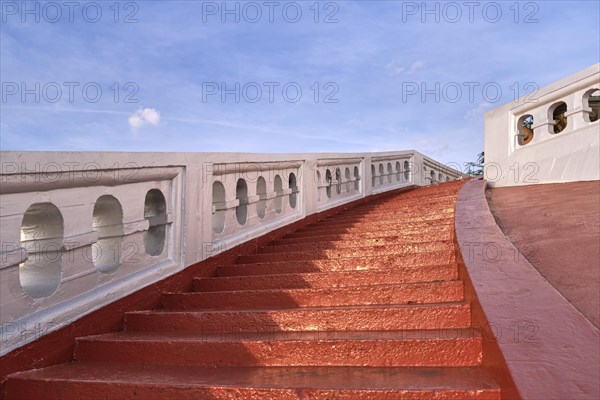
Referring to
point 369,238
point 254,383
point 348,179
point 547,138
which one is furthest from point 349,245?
point 348,179

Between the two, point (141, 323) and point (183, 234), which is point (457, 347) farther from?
point (183, 234)

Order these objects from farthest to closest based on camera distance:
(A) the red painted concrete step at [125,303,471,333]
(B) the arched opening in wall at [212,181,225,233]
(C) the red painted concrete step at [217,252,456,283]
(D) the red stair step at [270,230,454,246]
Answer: (B) the arched opening in wall at [212,181,225,233], (D) the red stair step at [270,230,454,246], (C) the red painted concrete step at [217,252,456,283], (A) the red painted concrete step at [125,303,471,333]

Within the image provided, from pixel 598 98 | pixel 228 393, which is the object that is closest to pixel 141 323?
pixel 228 393

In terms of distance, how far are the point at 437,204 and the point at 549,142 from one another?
1.58 m

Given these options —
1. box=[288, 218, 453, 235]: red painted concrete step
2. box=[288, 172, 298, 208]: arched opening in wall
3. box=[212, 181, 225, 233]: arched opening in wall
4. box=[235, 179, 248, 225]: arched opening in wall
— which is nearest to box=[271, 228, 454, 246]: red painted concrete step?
box=[288, 218, 453, 235]: red painted concrete step

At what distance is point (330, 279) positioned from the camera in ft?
11.7

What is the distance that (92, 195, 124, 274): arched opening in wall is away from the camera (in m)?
3.21

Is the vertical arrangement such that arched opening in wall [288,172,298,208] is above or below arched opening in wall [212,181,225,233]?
above

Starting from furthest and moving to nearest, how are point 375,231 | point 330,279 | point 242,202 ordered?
1. point 375,231
2. point 242,202
3. point 330,279

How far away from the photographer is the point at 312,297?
322 cm

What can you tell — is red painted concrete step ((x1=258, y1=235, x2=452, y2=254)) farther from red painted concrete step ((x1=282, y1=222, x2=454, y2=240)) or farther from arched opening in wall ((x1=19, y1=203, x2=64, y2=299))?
arched opening in wall ((x1=19, y1=203, x2=64, y2=299))

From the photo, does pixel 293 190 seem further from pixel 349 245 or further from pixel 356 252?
pixel 356 252

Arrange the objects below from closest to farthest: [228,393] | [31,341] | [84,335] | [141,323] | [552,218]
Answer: [228,393]
[31,341]
[84,335]
[141,323]
[552,218]

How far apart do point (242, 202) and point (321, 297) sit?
2000 mm
